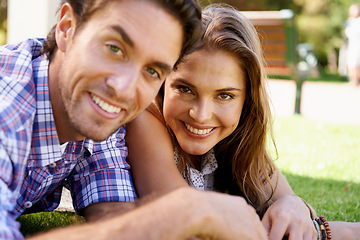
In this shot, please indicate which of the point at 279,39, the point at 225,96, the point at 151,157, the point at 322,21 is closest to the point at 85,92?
the point at 151,157

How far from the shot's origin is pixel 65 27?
2646 millimetres

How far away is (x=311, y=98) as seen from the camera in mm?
13945

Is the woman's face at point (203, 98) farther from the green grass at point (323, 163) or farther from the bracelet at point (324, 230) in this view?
the green grass at point (323, 163)

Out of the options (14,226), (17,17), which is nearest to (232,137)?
(14,226)

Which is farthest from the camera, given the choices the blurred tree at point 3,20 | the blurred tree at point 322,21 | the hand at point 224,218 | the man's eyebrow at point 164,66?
the blurred tree at point 322,21

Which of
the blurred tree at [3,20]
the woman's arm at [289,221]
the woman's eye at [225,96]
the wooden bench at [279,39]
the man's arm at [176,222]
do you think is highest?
the man's arm at [176,222]

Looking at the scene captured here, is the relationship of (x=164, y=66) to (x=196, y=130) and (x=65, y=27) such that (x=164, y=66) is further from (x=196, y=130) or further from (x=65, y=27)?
(x=196, y=130)

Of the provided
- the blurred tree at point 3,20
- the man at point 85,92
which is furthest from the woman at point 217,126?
the blurred tree at point 3,20

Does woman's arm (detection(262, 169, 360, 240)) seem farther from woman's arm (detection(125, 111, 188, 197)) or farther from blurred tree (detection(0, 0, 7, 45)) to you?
blurred tree (detection(0, 0, 7, 45))

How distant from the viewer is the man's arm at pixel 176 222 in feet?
5.34

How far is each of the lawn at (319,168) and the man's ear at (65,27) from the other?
3.83 feet

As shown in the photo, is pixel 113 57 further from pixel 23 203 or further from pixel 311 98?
pixel 311 98

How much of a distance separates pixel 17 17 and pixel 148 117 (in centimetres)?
378

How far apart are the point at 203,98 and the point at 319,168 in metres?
2.64
